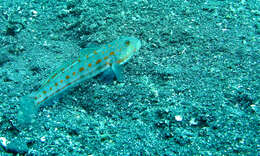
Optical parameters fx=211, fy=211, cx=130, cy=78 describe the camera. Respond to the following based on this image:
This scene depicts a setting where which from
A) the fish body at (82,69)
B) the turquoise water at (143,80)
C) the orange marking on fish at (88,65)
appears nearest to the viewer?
the turquoise water at (143,80)

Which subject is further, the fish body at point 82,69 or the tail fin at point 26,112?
the fish body at point 82,69

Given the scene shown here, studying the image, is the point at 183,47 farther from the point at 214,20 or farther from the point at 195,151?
the point at 195,151

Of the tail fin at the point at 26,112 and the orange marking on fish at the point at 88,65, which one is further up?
the orange marking on fish at the point at 88,65

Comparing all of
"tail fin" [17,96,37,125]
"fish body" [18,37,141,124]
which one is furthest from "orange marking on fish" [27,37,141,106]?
"tail fin" [17,96,37,125]

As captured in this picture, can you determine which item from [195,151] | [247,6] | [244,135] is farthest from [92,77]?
[247,6]

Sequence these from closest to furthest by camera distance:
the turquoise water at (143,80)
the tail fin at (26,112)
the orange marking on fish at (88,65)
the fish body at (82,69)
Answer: the turquoise water at (143,80), the tail fin at (26,112), the fish body at (82,69), the orange marking on fish at (88,65)

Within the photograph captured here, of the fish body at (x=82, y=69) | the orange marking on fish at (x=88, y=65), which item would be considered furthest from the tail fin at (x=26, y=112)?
the orange marking on fish at (x=88, y=65)

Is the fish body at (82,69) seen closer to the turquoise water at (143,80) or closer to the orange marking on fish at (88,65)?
the orange marking on fish at (88,65)
